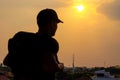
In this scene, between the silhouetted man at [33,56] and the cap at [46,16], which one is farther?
the cap at [46,16]

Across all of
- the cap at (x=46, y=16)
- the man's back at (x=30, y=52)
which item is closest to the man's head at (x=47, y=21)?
the cap at (x=46, y=16)

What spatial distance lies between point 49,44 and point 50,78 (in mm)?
345

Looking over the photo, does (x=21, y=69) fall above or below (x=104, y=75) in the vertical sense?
above

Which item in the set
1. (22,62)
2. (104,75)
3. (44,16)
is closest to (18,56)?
(22,62)

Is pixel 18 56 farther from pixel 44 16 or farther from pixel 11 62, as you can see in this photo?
pixel 44 16

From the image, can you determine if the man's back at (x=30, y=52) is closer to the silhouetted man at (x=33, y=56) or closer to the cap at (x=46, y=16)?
the silhouetted man at (x=33, y=56)

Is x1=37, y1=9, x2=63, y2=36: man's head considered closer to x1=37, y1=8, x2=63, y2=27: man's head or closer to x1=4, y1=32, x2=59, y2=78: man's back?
x1=37, y1=8, x2=63, y2=27: man's head

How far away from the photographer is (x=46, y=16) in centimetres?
592

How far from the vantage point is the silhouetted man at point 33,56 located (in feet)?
18.8

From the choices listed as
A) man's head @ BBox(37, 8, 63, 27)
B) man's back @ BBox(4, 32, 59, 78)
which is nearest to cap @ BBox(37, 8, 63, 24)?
man's head @ BBox(37, 8, 63, 27)

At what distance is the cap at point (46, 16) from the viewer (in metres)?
5.90

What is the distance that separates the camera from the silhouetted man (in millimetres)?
5742

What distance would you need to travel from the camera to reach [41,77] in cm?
579

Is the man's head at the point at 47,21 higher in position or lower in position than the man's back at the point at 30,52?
higher
